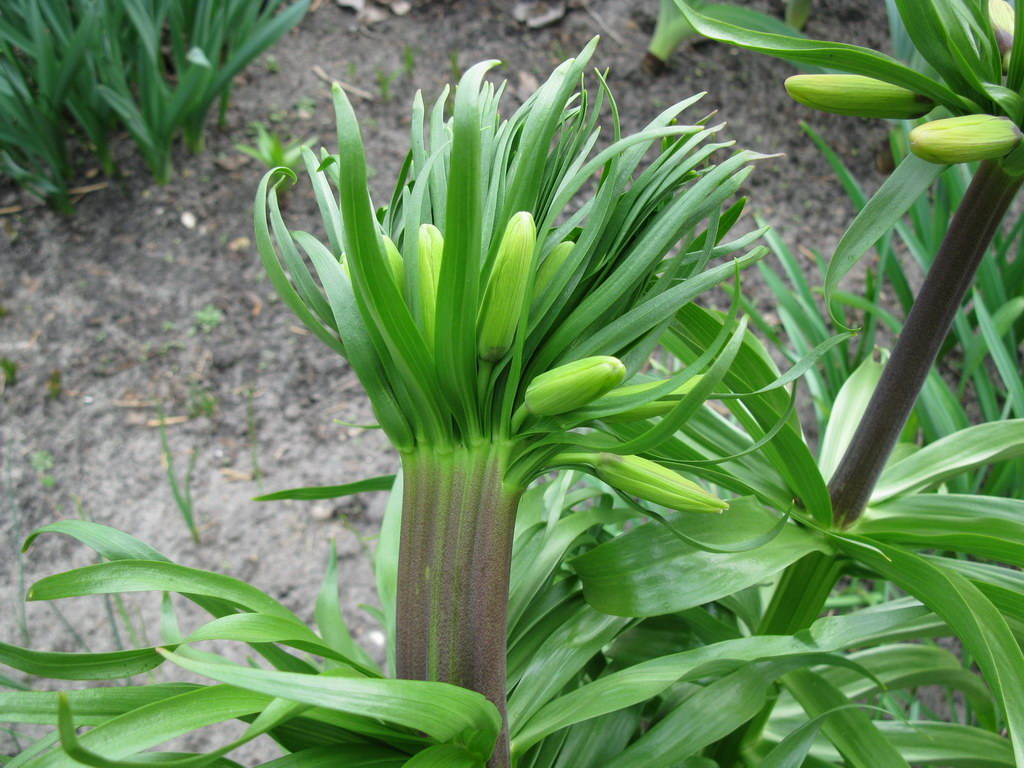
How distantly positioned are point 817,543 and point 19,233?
203cm

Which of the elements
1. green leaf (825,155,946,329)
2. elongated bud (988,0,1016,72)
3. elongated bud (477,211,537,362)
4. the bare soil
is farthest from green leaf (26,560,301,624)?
the bare soil

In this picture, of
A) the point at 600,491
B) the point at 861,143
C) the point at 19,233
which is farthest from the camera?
the point at 861,143

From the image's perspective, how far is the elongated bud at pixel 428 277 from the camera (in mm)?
610

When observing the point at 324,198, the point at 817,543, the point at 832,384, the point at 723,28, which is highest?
the point at 723,28

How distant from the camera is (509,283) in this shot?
1.88 ft

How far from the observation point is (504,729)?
0.70m

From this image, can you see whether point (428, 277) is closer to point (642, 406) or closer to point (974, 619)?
point (642, 406)

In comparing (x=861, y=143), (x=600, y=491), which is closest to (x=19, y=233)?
(x=600, y=491)

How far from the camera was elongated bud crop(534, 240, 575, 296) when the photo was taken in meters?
0.63

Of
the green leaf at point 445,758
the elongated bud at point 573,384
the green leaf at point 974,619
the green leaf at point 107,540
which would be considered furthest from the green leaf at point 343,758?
the green leaf at point 974,619

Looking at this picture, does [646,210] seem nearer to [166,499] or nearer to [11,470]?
[166,499]

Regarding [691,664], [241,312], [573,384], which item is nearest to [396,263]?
[573,384]

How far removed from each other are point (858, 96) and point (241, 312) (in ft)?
5.53

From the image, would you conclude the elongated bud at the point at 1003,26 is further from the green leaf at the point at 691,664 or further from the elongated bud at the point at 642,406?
the green leaf at the point at 691,664
